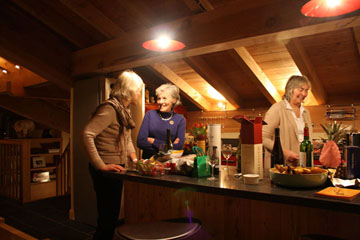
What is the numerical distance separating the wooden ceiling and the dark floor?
181 centimetres

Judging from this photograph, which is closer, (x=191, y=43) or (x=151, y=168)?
(x=151, y=168)

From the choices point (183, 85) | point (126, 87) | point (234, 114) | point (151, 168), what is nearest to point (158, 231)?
point (151, 168)

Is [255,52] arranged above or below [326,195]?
above

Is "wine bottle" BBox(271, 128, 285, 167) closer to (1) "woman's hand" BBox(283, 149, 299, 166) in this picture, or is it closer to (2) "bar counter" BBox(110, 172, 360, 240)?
(1) "woman's hand" BBox(283, 149, 299, 166)

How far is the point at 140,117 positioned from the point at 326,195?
10.5 ft

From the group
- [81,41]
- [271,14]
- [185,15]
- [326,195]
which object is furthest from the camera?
[81,41]

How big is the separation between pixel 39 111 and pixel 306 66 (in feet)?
15.7

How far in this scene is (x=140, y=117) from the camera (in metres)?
4.13

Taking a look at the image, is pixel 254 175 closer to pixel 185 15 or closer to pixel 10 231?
pixel 10 231

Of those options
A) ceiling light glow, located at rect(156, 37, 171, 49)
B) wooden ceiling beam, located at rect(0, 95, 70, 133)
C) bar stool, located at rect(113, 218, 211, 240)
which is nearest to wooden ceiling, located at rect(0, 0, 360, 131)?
ceiling light glow, located at rect(156, 37, 171, 49)

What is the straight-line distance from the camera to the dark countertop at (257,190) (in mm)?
1125

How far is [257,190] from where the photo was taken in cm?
132

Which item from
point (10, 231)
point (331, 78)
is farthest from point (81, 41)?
point (331, 78)

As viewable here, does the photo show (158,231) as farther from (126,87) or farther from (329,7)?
(329,7)
